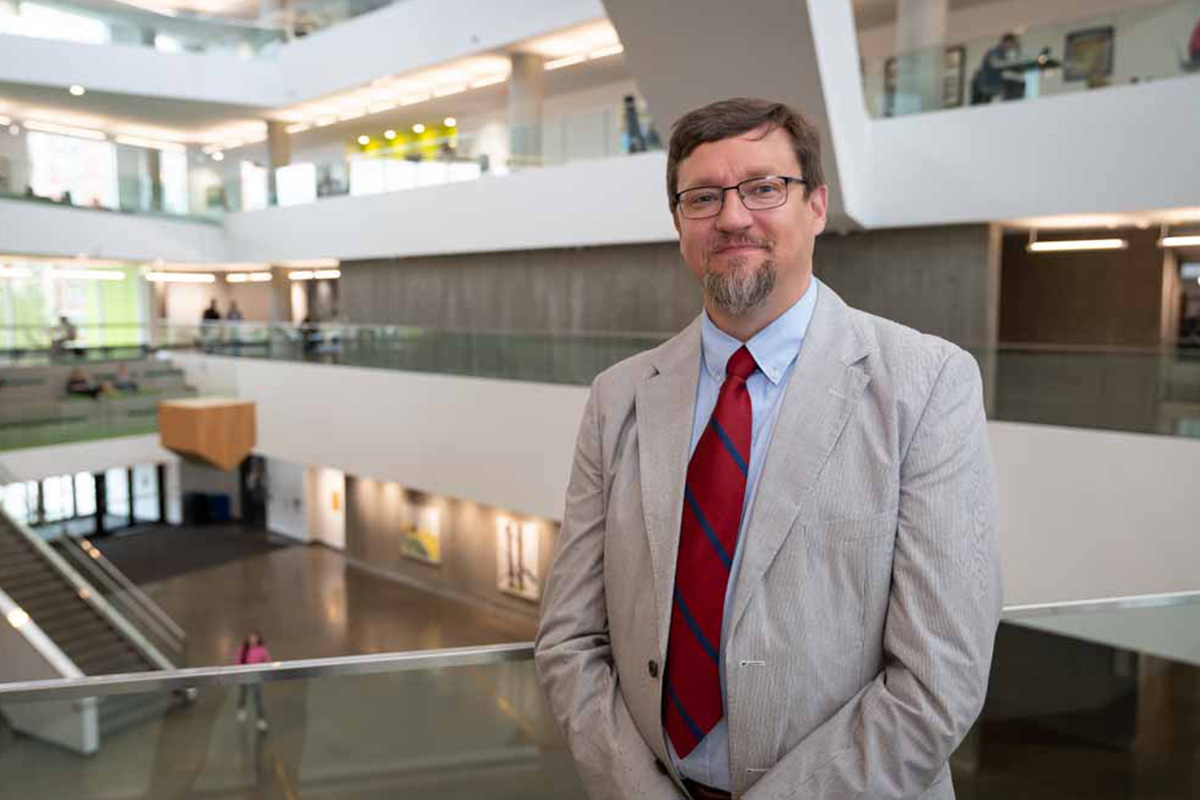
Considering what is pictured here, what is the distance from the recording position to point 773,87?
6.59 meters

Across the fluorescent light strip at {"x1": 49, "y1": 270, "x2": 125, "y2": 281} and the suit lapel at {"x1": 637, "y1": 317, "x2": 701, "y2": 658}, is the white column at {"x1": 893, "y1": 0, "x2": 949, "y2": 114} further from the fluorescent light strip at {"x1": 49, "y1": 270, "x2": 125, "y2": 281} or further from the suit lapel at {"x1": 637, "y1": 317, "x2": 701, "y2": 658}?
the fluorescent light strip at {"x1": 49, "y1": 270, "x2": 125, "y2": 281}

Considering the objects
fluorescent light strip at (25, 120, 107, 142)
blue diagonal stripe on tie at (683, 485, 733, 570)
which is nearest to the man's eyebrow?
blue diagonal stripe on tie at (683, 485, 733, 570)

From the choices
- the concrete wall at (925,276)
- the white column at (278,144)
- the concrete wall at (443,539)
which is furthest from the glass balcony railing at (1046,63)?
the white column at (278,144)

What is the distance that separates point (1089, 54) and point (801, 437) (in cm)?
1022

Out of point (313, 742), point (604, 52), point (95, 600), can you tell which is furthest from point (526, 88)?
point (313, 742)

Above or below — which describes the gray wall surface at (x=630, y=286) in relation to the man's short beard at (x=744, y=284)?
above

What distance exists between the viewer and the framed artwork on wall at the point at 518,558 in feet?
49.7

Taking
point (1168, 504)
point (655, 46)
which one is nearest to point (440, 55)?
point (655, 46)

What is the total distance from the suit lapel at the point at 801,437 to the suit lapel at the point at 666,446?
0.45 ft

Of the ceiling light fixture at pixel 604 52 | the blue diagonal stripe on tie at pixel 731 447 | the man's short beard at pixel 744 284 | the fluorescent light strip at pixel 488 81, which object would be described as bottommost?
the blue diagonal stripe on tie at pixel 731 447

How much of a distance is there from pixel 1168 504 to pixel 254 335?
16507 millimetres

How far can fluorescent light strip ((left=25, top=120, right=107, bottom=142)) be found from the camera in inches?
A: 941

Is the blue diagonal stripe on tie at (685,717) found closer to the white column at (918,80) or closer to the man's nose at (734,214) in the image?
the man's nose at (734,214)

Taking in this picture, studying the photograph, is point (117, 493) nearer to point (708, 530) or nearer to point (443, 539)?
point (443, 539)
